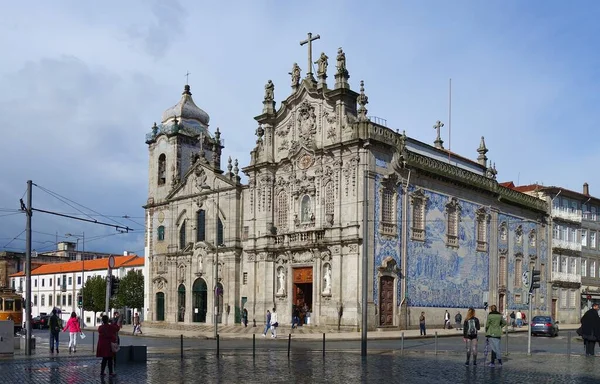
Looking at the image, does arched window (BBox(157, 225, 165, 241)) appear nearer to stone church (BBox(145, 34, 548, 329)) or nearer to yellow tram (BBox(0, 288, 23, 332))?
stone church (BBox(145, 34, 548, 329))

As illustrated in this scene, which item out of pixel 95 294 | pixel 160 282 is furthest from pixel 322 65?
pixel 95 294

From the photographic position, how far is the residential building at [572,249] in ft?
210

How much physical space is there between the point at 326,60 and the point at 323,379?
33495 millimetres

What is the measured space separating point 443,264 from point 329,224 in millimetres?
9736

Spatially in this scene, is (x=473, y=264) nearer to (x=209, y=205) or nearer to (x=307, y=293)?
(x=307, y=293)

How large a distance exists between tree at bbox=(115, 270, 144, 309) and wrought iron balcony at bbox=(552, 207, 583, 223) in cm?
4082

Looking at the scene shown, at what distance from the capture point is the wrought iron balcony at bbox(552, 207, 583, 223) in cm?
6444

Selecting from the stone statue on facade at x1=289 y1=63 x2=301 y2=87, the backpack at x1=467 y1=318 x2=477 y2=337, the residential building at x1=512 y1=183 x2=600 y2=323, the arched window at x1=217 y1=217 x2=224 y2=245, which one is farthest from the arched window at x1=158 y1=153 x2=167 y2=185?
the backpack at x1=467 y1=318 x2=477 y2=337

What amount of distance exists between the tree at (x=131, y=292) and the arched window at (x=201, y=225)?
58.5 feet

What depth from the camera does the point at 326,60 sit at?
158 feet

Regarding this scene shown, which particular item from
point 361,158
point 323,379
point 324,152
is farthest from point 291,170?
point 323,379

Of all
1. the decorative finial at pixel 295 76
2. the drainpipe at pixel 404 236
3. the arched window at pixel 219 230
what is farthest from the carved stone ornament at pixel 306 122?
the arched window at pixel 219 230

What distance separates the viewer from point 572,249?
65938 millimetres

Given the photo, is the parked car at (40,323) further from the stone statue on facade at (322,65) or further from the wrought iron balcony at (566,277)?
the wrought iron balcony at (566,277)
